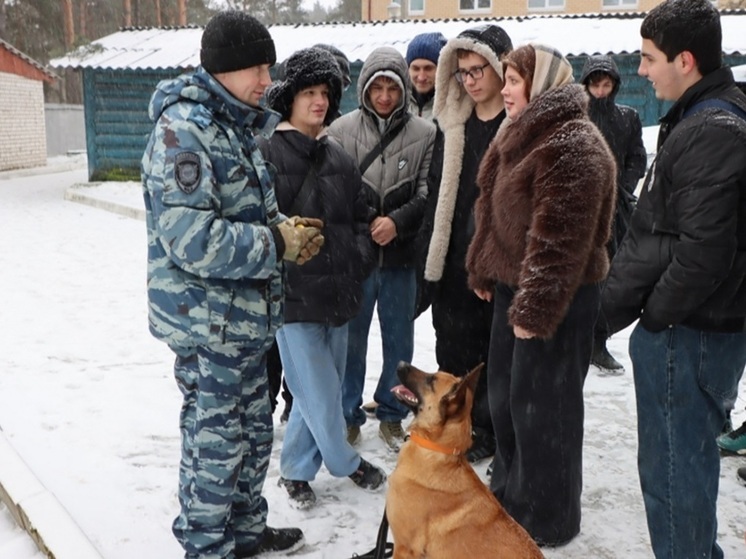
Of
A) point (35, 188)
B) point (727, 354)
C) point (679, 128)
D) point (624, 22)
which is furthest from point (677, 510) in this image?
point (35, 188)

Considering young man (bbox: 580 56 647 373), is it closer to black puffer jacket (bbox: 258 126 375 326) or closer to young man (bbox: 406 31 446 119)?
young man (bbox: 406 31 446 119)

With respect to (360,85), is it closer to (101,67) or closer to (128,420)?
(128,420)

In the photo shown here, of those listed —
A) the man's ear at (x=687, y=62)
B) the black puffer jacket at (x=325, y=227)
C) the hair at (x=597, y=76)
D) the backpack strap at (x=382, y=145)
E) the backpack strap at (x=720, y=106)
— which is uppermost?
the hair at (x=597, y=76)

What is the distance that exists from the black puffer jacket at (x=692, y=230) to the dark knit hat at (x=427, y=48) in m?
1.94

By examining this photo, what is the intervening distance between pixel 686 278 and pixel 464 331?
171 cm

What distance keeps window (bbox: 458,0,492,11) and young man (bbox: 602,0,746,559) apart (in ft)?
77.5

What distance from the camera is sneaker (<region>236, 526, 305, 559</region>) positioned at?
2.78m

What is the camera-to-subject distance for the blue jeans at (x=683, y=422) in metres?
2.27

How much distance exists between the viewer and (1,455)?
339 cm

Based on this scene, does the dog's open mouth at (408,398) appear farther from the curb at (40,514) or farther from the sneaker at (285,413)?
the sneaker at (285,413)

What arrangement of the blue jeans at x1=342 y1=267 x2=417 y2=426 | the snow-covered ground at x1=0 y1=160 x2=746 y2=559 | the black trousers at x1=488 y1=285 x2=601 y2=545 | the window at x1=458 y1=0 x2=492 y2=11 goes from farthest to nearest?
the window at x1=458 y1=0 x2=492 y2=11
the blue jeans at x1=342 y1=267 x2=417 y2=426
the snow-covered ground at x1=0 y1=160 x2=746 y2=559
the black trousers at x1=488 y1=285 x2=601 y2=545

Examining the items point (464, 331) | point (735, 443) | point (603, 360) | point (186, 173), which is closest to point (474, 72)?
point (464, 331)

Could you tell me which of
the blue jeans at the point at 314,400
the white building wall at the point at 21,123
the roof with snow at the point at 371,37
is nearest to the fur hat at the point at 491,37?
the blue jeans at the point at 314,400

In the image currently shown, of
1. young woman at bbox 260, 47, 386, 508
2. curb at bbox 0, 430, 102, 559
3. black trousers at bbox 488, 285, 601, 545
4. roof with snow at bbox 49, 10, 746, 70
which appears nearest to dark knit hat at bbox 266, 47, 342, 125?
young woman at bbox 260, 47, 386, 508
